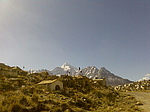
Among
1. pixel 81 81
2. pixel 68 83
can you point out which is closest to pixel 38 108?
pixel 68 83

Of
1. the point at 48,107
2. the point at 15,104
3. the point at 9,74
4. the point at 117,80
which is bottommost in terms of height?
the point at 117,80

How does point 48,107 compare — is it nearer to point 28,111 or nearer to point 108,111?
point 28,111

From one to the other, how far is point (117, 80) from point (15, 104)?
194512 millimetres

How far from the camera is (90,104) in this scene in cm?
1861

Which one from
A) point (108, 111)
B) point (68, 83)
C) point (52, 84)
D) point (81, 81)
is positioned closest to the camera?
point (108, 111)

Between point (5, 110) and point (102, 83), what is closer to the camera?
point (5, 110)

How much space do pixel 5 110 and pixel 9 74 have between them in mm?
32279

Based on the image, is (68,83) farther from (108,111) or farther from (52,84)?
(108,111)

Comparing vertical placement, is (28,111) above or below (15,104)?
below

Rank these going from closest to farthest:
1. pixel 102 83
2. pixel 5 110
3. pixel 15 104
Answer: pixel 5 110 < pixel 15 104 < pixel 102 83

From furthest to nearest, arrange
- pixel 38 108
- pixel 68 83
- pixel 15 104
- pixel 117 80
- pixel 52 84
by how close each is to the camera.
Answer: pixel 117 80, pixel 68 83, pixel 52 84, pixel 38 108, pixel 15 104

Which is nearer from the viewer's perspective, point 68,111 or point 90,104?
point 68,111

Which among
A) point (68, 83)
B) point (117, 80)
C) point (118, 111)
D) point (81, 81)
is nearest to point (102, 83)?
point (81, 81)

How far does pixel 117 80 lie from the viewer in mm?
182750
